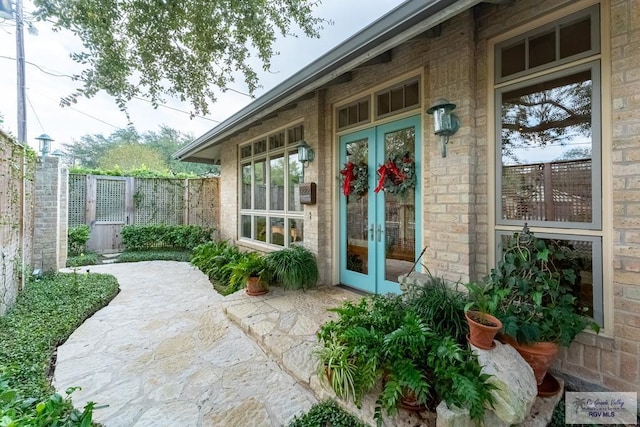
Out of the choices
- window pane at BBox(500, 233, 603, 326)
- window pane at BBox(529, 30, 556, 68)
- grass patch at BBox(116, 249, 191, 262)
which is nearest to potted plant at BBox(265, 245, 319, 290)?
window pane at BBox(500, 233, 603, 326)

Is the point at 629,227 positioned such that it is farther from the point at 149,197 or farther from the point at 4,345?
the point at 149,197

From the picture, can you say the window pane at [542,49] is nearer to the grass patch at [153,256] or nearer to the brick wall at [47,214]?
the brick wall at [47,214]

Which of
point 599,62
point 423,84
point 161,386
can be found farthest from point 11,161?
point 599,62

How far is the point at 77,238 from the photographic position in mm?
7430

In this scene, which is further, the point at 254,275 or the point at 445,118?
Answer: the point at 254,275

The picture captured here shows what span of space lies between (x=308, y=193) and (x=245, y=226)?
118 inches

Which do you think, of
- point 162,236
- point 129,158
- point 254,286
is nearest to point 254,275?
point 254,286

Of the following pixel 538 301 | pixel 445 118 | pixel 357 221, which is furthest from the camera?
pixel 357 221

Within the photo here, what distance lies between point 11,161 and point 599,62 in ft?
20.6

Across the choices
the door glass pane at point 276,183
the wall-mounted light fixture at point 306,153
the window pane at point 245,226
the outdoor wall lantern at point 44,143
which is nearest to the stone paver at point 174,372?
the door glass pane at point 276,183

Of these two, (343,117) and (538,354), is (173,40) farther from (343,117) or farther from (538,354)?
(538,354)

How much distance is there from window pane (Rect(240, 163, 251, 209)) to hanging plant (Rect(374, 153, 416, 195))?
3942mm

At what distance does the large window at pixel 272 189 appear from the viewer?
16.9 feet

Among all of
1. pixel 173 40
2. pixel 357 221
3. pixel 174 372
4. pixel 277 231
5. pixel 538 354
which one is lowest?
pixel 174 372
